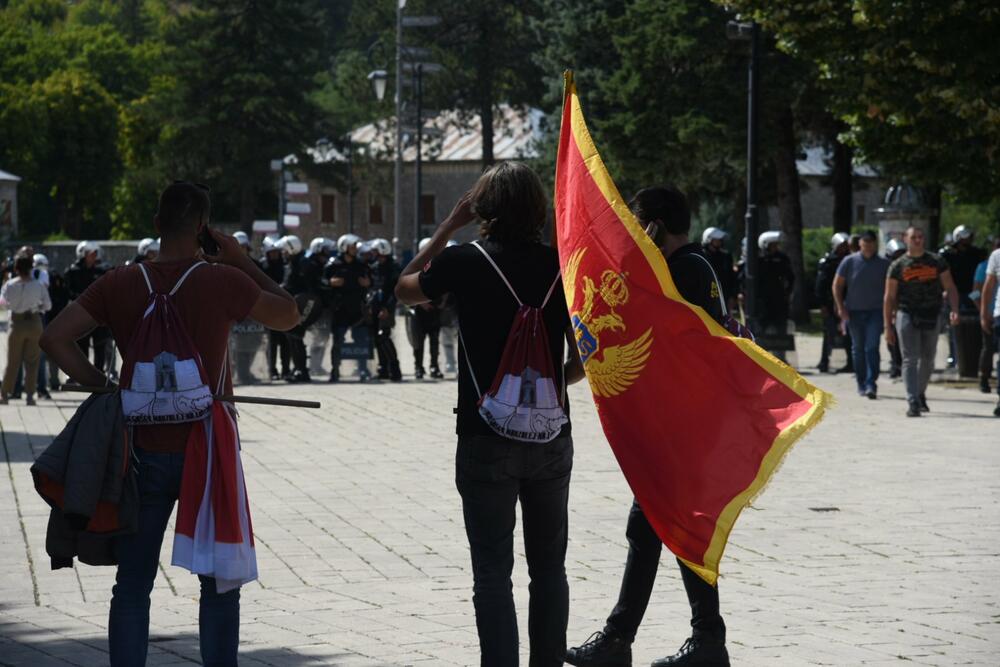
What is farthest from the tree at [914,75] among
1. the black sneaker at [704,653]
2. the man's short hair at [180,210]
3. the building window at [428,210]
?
the building window at [428,210]

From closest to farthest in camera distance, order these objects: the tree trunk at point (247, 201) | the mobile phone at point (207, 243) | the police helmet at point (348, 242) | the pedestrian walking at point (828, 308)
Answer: the mobile phone at point (207, 243) < the pedestrian walking at point (828, 308) < the police helmet at point (348, 242) < the tree trunk at point (247, 201)

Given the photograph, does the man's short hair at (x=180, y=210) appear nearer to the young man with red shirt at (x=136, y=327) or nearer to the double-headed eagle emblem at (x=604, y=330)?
the young man with red shirt at (x=136, y=327)

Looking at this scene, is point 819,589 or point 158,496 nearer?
point 158,496

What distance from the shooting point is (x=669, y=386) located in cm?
560

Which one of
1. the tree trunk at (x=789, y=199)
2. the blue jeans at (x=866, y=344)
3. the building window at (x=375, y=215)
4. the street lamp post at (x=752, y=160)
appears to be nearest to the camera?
the blue jeans at (x=866, y=344)

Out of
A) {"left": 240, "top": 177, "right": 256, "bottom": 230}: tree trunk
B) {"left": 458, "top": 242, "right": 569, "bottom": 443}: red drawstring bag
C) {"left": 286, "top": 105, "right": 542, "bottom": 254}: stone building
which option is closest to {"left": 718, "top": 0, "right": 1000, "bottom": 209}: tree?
{"left": 458, "top": 242, "right": 569, "bottom": 443}: red drawstring bag

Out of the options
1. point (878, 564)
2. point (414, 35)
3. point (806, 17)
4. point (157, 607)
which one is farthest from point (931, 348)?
point (414, 35)

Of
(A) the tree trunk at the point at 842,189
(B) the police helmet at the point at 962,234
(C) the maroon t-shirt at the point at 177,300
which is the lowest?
(C) the maroon t-shirt at the point at 177,300

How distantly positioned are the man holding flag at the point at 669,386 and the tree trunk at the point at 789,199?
33.4 metres

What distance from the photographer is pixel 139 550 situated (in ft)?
16.8

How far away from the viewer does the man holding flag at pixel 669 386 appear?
17.9 ft

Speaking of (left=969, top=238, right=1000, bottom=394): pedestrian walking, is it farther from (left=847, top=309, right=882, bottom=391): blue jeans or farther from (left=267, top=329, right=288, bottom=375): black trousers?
(left=267, top=329, right=288, bottom=375): black trousers

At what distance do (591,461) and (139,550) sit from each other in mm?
7937

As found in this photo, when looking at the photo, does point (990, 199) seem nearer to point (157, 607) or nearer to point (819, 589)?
point (819, 589)
